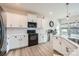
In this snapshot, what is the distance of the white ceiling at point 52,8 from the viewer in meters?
1.51

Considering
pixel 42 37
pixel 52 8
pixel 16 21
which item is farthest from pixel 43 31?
pixel 16 21

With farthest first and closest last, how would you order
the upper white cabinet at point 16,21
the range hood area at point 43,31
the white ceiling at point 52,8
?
the upper white cabinet at point 16,21, the range hood area at point 43,31, the white ceiling at point 52,8

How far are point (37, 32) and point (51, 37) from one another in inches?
14.6

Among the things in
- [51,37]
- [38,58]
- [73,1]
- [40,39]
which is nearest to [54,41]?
[51,37]

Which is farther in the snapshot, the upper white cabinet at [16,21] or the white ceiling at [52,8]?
the upper white cabinet at [16,21]

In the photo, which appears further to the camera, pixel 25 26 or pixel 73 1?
pixel 25 26

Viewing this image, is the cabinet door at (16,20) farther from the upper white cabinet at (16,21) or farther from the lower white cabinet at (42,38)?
the lower white cabinet at (42,38)

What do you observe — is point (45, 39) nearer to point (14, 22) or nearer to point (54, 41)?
point (54, 41)

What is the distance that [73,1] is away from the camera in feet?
4.56

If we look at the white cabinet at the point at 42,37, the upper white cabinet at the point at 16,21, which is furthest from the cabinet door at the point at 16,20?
the white cabinet at the point at 42,37

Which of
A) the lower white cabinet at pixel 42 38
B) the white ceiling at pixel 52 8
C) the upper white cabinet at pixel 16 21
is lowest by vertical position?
the lower white cabinet at pixel 42 38

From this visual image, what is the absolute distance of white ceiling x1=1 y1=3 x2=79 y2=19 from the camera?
59.3 inches

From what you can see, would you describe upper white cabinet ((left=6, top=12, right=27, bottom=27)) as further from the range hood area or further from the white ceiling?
the white ceiling

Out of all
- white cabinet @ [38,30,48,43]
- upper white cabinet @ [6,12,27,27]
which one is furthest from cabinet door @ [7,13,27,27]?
white cabinet @ [38,30,48,43]
